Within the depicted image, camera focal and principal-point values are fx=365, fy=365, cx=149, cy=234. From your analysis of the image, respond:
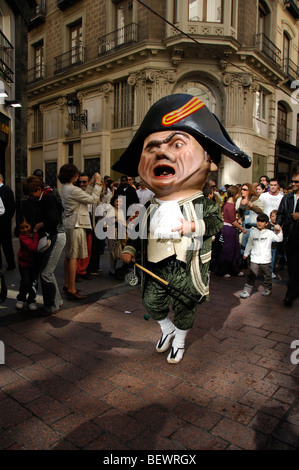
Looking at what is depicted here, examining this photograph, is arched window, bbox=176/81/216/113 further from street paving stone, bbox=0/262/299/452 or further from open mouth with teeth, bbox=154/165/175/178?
open mouth with teeth, bbox=154/165/175/178

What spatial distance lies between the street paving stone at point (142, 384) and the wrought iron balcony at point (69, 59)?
52.7ft

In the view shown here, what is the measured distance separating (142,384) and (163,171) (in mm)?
1665

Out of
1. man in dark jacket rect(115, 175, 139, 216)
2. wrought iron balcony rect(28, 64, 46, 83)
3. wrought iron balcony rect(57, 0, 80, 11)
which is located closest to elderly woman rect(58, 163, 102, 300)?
man in dark jacket rect(115, 175, 139, 216)

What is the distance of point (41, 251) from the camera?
4.05 metres

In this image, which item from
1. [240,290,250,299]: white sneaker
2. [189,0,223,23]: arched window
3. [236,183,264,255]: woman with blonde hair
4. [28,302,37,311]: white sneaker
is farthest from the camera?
[189,0,223,23]: arched window

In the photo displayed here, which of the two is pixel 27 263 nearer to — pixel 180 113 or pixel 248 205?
pixel 180 113

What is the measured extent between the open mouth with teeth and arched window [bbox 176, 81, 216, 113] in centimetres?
1247

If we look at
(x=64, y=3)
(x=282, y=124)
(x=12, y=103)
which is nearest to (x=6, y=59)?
(x=12, y=103)

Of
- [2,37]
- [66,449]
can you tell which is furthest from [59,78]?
[66,449]

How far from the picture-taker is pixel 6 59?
9.82 metres

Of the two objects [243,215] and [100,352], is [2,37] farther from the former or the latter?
[100,352]

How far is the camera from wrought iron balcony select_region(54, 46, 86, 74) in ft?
56.4

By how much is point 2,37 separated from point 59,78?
9028mm

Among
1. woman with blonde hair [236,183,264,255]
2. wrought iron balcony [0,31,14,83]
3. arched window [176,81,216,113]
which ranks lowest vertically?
woman with blonde hair [236,183,264,255]
